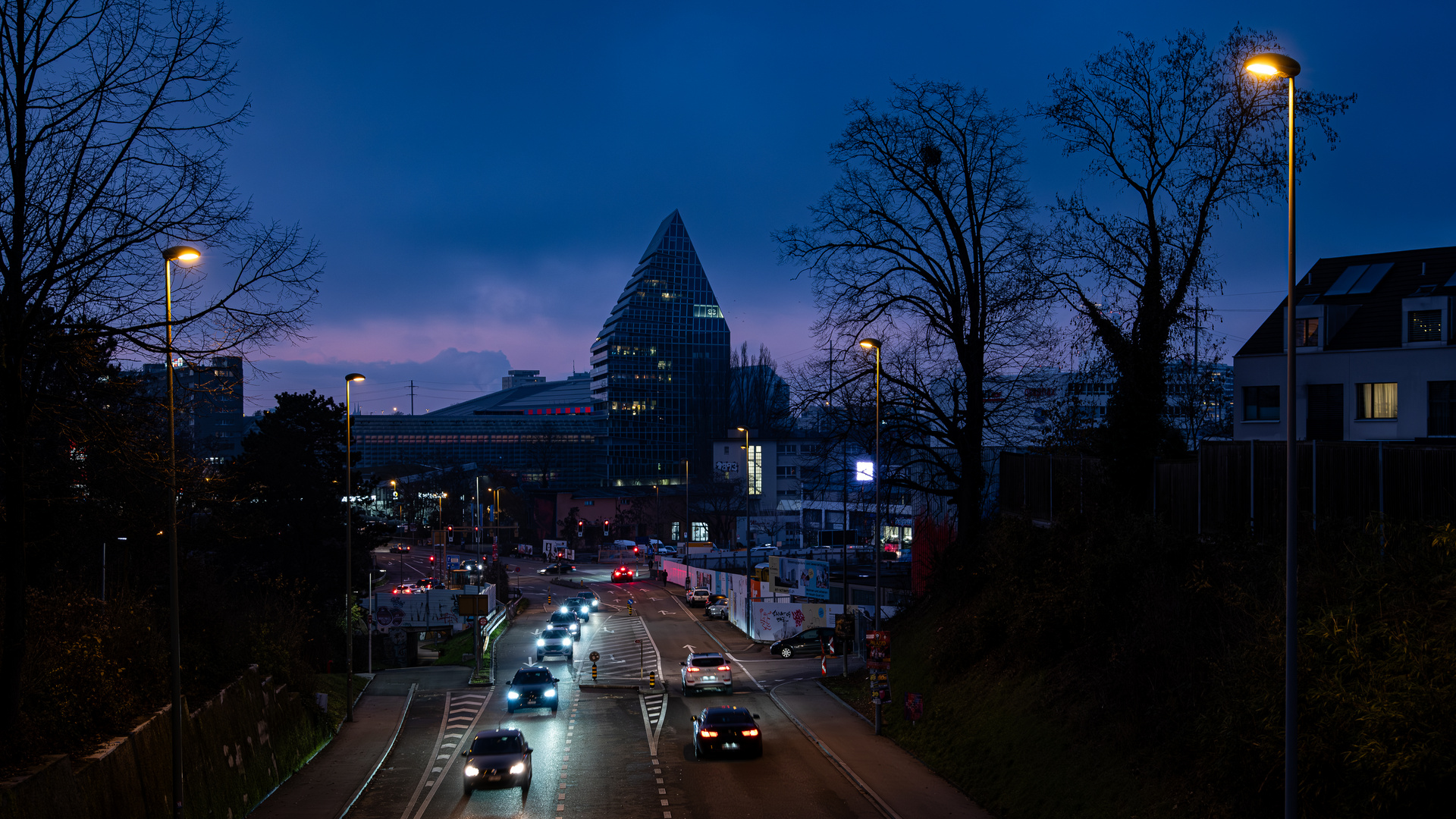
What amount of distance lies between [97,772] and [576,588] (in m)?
66.7

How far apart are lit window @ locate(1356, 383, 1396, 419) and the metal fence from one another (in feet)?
55.5

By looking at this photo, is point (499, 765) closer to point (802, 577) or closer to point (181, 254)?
point (181, 254)

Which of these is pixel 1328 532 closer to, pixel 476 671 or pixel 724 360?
pixel 476 671

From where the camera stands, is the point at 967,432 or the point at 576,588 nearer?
the point at 967,432

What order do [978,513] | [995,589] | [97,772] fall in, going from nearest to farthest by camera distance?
1. [97,772]
2. [995,589]
3. [978,513]

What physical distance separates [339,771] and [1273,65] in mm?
22729

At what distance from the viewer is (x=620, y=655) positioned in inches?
1786

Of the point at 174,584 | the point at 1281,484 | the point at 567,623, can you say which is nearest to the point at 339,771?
the point at 174,584

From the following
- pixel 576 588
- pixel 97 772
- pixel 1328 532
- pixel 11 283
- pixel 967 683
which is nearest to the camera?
pixel 11 283

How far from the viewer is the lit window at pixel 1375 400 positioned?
34594 millimetres

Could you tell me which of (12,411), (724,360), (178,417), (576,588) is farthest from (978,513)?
(724,360)

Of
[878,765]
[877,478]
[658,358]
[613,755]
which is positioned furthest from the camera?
[658,358]

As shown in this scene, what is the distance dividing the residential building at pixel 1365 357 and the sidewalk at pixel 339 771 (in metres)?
28.5

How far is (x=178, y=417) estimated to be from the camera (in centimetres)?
1611
